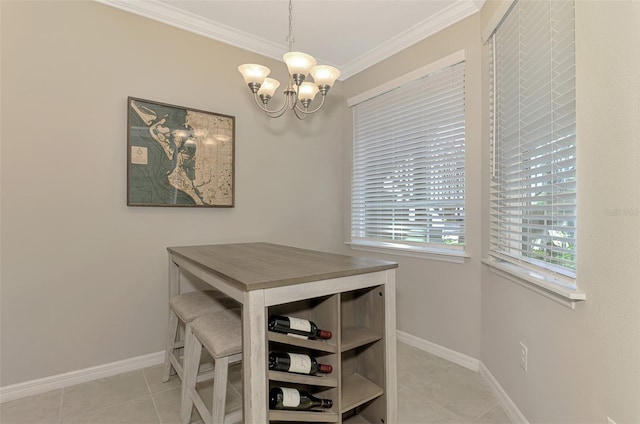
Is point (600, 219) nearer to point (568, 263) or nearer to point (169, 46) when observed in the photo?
point (568, 263)

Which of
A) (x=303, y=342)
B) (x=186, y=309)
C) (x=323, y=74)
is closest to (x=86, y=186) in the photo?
(x=186, y=309)

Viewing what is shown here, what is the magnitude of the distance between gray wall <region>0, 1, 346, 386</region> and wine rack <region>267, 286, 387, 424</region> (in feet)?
3.89

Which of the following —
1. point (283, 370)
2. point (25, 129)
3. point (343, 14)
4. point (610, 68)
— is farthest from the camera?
point (343, 14)

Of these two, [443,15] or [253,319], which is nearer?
[253,319]

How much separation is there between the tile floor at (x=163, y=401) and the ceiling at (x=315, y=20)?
8.25 ft

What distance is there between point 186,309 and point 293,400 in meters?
0.80

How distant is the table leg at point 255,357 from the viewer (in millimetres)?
1128

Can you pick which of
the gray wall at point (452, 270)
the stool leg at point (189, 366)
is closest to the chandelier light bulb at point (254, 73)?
the stool leg at point (189, 366)

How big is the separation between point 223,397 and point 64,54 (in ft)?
7.35

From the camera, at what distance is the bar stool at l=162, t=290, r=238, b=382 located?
67.4 inches

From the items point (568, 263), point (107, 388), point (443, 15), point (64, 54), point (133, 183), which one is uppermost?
point (443, 15)

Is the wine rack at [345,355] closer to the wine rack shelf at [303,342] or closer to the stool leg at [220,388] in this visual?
the wine rack shelf at [303,342]

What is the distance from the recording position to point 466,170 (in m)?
2.25

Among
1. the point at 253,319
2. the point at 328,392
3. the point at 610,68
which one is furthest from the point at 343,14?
the point at 328,392
